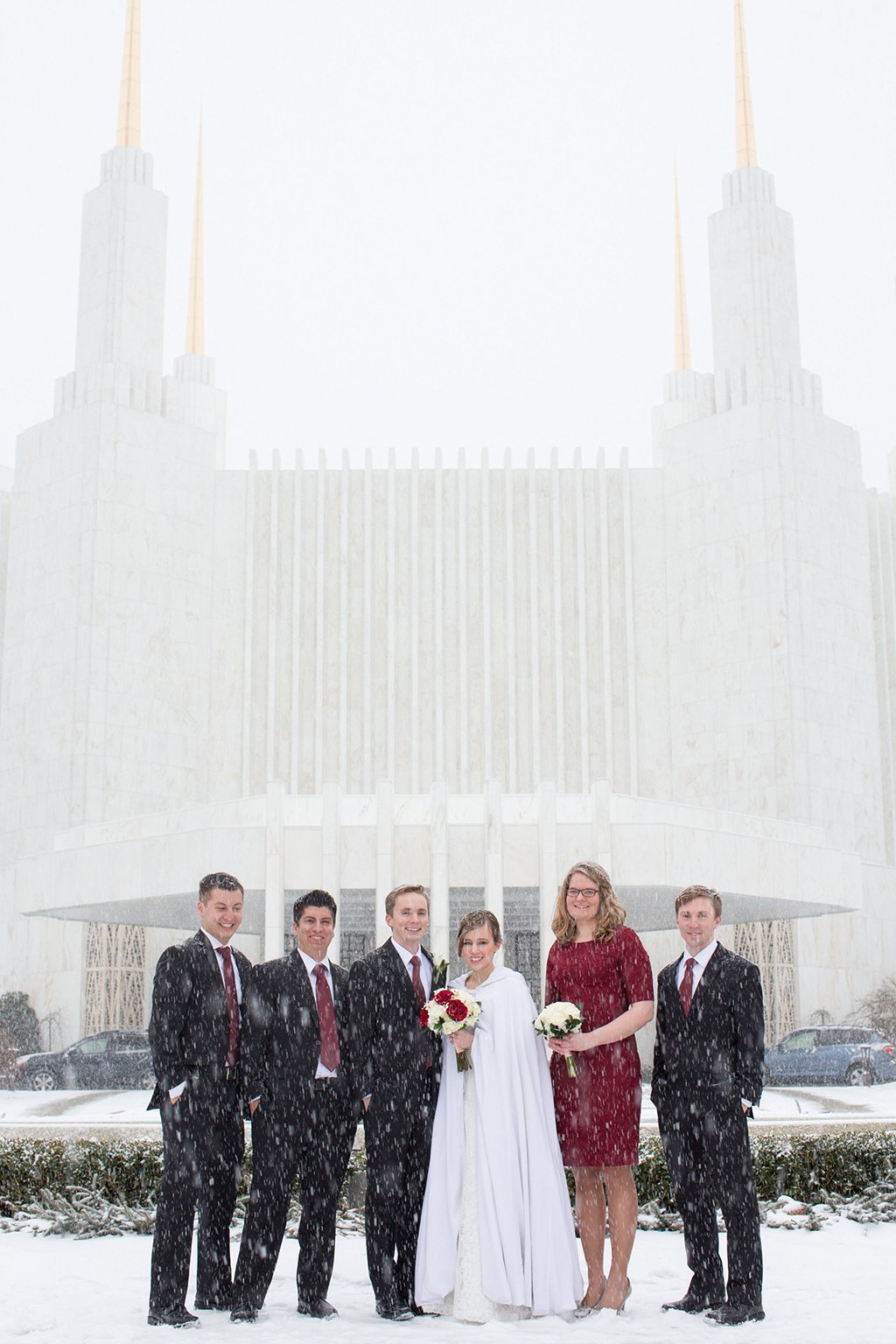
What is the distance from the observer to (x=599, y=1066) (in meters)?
6.81

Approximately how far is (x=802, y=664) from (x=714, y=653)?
2.27m

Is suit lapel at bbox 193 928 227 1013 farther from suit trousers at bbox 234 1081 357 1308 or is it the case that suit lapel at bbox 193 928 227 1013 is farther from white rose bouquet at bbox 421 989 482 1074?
white rose bouquet at bbox 421 989 482 1074

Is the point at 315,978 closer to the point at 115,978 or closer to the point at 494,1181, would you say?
the point at 494,1181

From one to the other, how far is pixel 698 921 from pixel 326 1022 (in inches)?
73.5

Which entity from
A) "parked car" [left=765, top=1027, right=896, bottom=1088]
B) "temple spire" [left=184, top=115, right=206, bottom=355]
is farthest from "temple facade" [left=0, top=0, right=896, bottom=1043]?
"parked car" [left=765, top=1027, right=896, bottom=1088]

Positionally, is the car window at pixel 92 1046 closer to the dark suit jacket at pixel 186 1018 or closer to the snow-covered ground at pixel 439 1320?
the snow-covered ground at pixel 439 1320

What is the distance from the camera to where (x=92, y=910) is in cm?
2731

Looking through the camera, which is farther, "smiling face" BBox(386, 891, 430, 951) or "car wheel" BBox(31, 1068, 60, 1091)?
"car wheel" BBox(31, 1068, 60, 1091)

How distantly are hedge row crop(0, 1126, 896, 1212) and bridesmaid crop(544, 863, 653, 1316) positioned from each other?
257 cm

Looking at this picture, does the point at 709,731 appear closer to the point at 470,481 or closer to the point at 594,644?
the point at 594,644

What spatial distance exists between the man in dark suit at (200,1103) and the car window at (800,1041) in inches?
725

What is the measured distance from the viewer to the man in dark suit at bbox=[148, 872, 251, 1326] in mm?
6445

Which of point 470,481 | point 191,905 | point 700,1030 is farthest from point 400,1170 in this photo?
point 470,481

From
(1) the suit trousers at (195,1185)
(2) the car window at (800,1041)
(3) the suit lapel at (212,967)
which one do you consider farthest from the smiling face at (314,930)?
(2) the car window at (800,1041)
